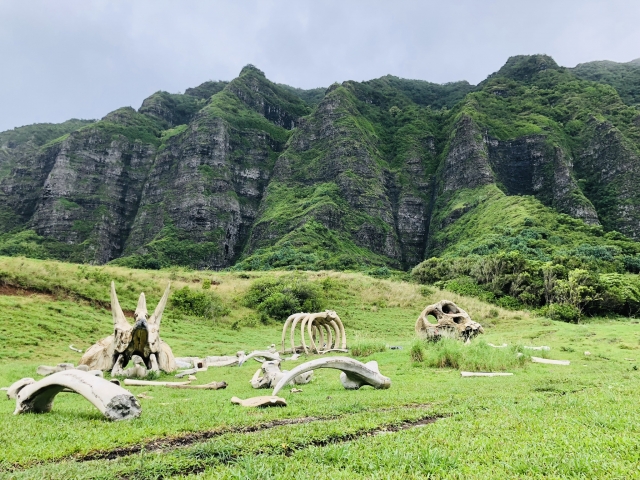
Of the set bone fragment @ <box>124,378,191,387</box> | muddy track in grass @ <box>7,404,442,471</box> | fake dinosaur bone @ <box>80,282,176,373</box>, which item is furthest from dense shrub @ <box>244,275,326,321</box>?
muddy track in grass @ <box>7,404,442,471</box>

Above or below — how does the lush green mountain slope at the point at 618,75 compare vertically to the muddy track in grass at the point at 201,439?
above

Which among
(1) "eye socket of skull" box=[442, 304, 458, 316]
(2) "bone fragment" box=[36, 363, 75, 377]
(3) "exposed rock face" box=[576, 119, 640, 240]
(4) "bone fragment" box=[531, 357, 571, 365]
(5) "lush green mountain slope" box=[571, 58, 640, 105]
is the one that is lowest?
(2) "bone fragment" box=[36, 363, 75, 377]

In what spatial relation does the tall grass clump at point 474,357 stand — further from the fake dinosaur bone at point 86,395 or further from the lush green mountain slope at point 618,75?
the lush green mountain slope at point 618,75

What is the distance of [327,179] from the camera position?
10675cm

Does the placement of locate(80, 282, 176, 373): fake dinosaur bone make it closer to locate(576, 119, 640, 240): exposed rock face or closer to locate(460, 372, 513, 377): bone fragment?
locate(460, 372, 513, 377): bone fragment

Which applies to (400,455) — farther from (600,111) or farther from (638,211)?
(600,111)

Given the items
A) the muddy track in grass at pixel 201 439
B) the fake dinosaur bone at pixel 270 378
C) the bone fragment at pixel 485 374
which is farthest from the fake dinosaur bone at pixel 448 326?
the muddy track in grass at pixel 201 439

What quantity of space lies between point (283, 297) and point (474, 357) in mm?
22664

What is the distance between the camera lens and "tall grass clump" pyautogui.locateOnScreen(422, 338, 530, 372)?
12.0 metres

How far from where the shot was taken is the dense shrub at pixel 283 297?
33094 mm

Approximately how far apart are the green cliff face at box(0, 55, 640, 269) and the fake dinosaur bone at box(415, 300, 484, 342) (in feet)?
172

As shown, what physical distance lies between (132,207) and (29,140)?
55288 millimetres

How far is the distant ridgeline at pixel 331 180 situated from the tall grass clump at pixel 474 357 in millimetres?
51453

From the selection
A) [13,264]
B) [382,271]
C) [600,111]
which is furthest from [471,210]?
[13,264]
